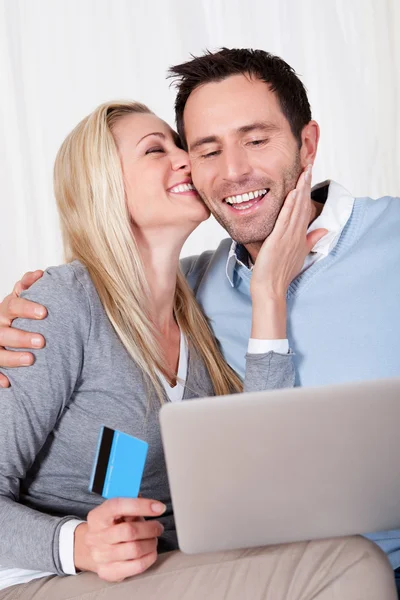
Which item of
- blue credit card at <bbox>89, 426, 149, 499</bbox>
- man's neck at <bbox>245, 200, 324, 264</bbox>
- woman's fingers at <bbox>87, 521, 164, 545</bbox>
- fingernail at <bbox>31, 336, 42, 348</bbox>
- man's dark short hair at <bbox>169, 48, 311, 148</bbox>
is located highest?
man's dark short hair at <bbox>169, 48, 311, 148</bbox>

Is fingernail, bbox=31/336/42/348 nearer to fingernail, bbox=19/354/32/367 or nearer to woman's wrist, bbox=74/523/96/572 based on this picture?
fingernail, bbox=19/354/32/367

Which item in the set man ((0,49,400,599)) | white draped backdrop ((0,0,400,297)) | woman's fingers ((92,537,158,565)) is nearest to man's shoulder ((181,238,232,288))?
man ((0,49,400,599))

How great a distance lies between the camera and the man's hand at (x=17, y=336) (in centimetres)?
162

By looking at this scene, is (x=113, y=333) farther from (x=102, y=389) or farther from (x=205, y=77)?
(x=205, y=77)

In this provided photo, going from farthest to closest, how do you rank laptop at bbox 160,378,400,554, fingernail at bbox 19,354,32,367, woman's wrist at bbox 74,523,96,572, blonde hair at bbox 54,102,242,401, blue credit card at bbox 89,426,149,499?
1. blonde hair at bbox 54,102,242,401
2. fingernail at bbox 19,354,32,367
3. woman's wrist at bbox 74,523,96,572
4. blue credit card at bbox 89,426,149,499
5. laptop at bbox 160,378,400,554

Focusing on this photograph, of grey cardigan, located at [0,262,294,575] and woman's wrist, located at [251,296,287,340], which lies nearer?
grey cardigan, located at [0,262,294,575]

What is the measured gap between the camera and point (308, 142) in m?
2.15

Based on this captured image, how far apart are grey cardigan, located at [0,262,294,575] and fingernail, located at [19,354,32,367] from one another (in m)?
0.02

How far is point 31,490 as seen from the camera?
5.73 feet

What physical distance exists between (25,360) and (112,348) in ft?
0.73

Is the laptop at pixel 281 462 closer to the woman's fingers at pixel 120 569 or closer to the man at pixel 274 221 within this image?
the woman's fingers at pixel 120 569

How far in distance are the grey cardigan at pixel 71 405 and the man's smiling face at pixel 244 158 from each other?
390 mm

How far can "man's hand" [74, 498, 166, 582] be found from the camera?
1397 mm

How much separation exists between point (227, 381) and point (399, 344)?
17.6 inches
